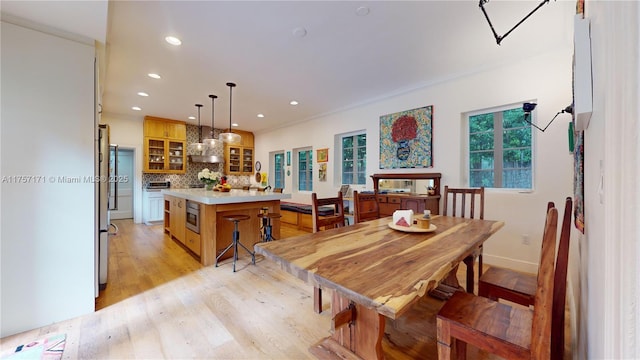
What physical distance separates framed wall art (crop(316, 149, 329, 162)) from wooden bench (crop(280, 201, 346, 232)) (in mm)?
1083

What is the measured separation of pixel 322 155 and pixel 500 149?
3.36 meters

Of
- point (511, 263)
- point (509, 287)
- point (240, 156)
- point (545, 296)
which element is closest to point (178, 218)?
point (240, 156)

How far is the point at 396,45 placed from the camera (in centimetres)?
283

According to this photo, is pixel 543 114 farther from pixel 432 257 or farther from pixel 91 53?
pixel 91 53

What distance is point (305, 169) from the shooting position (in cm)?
655

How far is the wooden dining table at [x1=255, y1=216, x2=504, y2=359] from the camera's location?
2.86 ft

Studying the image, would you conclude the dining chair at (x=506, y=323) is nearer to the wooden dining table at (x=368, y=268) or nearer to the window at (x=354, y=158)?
the wooden dining table at (x=368, y=268)

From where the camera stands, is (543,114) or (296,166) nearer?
(543,114)

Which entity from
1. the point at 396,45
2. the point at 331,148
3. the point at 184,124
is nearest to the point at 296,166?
the point at 331,148

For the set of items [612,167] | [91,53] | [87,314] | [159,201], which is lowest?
[87,314]

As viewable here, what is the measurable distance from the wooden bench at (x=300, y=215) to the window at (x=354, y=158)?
80 cm

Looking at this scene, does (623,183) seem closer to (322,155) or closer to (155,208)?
(322,155)

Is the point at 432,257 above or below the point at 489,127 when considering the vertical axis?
below

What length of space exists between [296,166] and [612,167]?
639 centimetres
